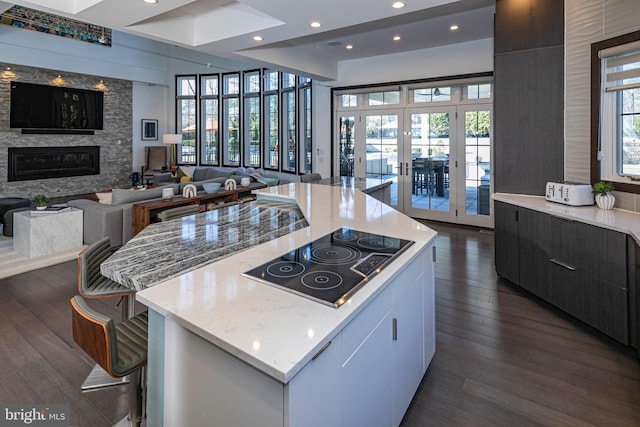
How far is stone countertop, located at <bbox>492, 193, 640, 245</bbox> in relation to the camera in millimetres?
2465

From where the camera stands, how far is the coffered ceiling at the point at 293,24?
357 cm

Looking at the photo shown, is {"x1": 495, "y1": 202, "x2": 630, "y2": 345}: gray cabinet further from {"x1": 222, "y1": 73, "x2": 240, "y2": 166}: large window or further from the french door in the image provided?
{"x1": 222, "y1": 73, "x2": 240, "y2": 166}: large window

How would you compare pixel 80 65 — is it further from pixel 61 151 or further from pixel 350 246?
pixel 350 246

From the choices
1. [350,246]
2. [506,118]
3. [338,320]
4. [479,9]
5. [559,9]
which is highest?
[479,9]

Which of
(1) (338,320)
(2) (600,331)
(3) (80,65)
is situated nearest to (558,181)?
(2) (600,331)

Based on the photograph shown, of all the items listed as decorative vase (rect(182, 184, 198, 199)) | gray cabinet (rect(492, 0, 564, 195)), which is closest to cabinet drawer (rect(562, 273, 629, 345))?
gray cabinet (rect(492, 0, 564, 195))

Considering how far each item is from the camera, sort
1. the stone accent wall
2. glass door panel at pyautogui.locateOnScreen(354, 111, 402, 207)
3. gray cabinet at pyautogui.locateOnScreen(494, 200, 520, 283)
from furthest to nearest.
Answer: the stone accent wall → glass door panel at pyautogui.locateOnScreen(354, 111, 402, 207) → gray cabinet at pyautogui.locateOnScreen(494, 200, 520, 283)

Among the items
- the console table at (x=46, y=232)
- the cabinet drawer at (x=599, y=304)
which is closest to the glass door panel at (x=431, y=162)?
the cabinet drawer at (x=599, y=304)

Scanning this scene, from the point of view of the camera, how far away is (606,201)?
9.88 feet

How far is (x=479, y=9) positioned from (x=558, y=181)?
2.58 meters

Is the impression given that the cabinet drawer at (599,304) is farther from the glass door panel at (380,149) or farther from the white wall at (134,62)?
the white wall at (134,62)

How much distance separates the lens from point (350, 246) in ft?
6.47

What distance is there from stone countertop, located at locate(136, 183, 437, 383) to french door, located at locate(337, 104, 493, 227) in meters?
5.01

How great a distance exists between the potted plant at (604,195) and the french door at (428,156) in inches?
129
